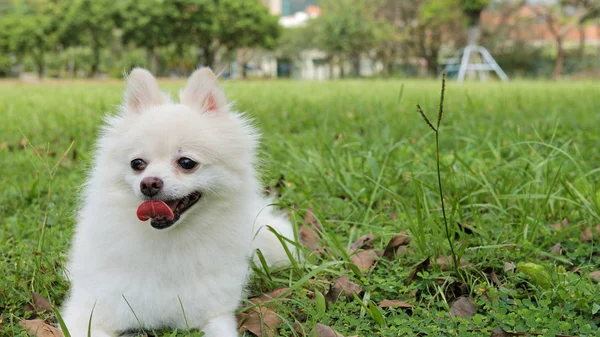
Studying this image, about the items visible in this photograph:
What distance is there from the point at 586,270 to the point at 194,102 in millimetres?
1778

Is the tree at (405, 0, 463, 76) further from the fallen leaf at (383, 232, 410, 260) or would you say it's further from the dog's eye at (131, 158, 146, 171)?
the dog's eye at (131, 158, 146, 171)

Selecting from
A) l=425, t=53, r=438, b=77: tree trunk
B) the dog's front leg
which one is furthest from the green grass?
l=425, t=53, r=438, b=77: tree trunk

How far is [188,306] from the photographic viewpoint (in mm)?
2010

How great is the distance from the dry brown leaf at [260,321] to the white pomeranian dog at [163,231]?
0.07 metres

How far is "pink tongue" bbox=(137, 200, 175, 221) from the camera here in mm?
1894

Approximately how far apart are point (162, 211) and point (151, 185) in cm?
10

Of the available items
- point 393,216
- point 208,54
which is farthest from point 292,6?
point 393,216

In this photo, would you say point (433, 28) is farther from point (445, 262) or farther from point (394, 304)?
point (394, 304)

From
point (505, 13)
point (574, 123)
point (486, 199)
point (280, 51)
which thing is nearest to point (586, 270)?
point (486, 199)

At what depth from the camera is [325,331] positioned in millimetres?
1938

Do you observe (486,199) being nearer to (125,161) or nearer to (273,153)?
(273,153)

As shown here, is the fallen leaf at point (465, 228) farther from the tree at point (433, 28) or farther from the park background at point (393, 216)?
the tree at point (433, 28)

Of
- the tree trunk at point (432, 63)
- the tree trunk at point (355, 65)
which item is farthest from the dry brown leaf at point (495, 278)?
the tree trunk at point (355, 65)

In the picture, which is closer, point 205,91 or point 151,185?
point 151,185
